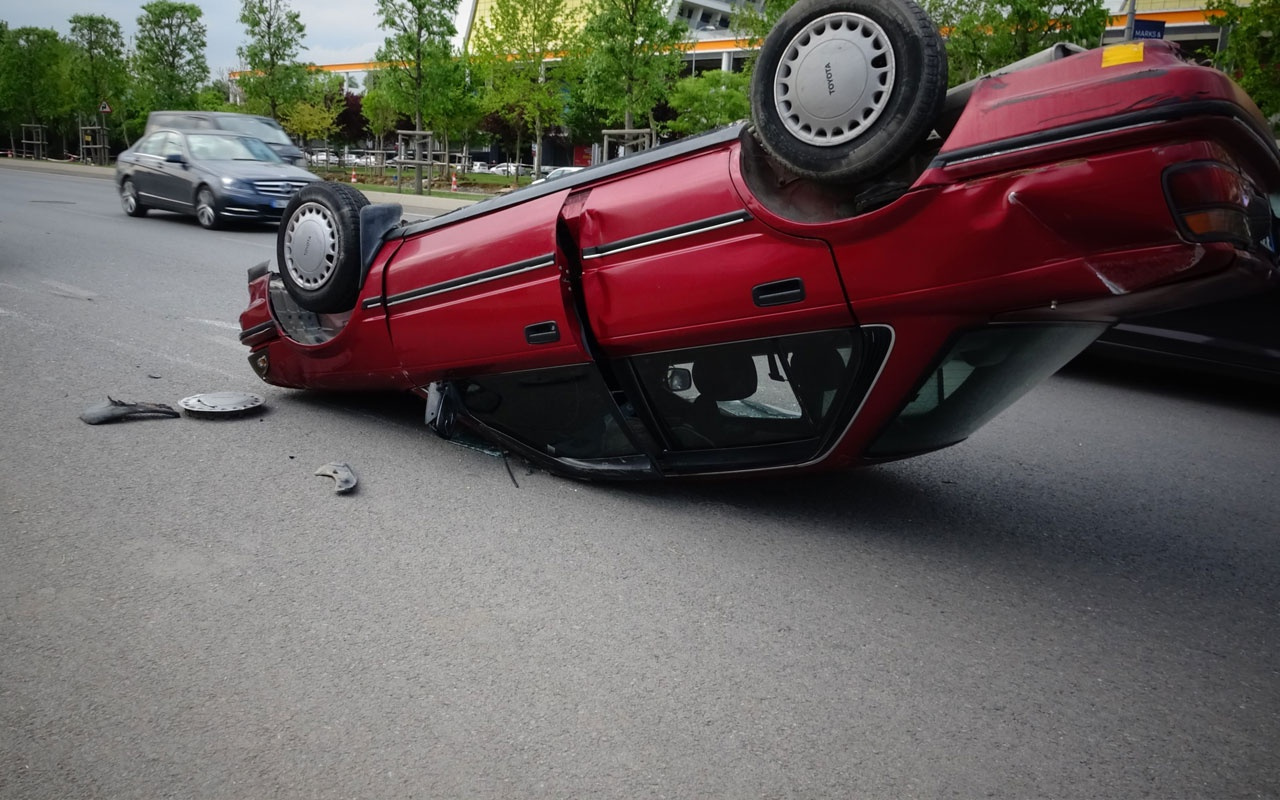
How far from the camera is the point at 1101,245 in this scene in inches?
108

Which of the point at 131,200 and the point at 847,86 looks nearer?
the point at 847,86

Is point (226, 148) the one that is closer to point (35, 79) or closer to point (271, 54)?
point (271, 54)

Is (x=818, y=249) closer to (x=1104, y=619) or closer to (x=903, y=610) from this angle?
(x=903, y=610)

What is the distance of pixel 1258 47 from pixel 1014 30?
3913 millimetres

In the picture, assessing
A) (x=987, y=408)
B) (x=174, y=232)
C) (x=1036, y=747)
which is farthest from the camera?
(x=174, y=232)

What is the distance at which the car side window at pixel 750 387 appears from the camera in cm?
347

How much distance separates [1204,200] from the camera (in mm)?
2592

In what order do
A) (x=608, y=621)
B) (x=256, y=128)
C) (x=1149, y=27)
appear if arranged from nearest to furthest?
(x=608, y=621)
(x=1149, y=27)
(x=256, y=128)

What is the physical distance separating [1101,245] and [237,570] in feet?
9.51

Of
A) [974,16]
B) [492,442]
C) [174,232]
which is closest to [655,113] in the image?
[974,16]

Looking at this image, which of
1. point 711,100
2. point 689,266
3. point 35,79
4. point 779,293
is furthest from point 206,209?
point 35,79

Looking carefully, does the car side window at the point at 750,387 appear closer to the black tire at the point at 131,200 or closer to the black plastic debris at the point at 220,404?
the black plastic debris at the point at 220,404

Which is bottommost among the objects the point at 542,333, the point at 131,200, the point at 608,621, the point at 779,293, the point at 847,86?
the point at 608,621

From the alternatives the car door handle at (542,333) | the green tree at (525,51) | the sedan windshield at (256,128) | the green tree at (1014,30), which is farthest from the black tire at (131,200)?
the green tree at (525,51)
